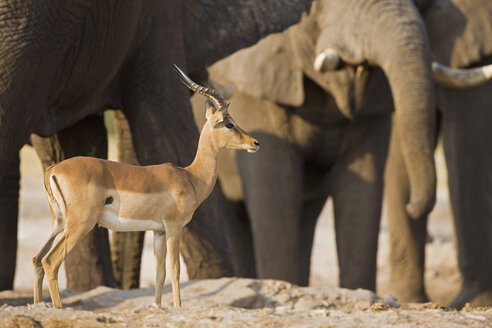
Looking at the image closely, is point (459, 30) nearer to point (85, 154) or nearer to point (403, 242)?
point (403, 242)

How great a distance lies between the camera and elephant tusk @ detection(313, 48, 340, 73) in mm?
5891

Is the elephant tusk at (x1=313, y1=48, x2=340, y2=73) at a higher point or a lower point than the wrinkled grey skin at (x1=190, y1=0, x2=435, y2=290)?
higher

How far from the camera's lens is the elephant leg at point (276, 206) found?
6.30 meters

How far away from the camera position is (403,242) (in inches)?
294

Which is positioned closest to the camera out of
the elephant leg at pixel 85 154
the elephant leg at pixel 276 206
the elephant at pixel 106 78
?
the elephant at pixel 106 78

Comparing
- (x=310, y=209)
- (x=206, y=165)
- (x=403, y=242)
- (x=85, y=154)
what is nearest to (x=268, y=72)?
(x=310, y=209)

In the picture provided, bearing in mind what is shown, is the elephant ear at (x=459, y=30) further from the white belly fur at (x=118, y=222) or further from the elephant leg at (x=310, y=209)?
the white belly fur at (x=118, y=222)

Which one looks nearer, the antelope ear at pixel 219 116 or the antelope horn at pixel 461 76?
the antelope ear at pixel 219 116

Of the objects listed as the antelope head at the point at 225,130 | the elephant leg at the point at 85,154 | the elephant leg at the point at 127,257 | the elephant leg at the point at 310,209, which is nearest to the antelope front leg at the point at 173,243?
the antelope head at the point at 225,130

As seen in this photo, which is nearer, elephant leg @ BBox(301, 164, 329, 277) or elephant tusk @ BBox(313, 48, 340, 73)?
elephant tusk @ BBox(313, 48, 340, 73)

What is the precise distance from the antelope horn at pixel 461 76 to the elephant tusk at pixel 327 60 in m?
0.62

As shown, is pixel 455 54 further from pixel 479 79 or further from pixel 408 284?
pixel 408 284

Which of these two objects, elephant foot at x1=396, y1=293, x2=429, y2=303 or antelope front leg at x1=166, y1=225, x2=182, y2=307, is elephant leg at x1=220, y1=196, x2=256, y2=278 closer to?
elephant foot at x1=396, y1=293, x2=429, y2=303

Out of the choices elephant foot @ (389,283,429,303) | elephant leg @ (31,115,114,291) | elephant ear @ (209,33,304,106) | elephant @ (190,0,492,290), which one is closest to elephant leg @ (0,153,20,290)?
elephant leg @ (31,115,114,291)
